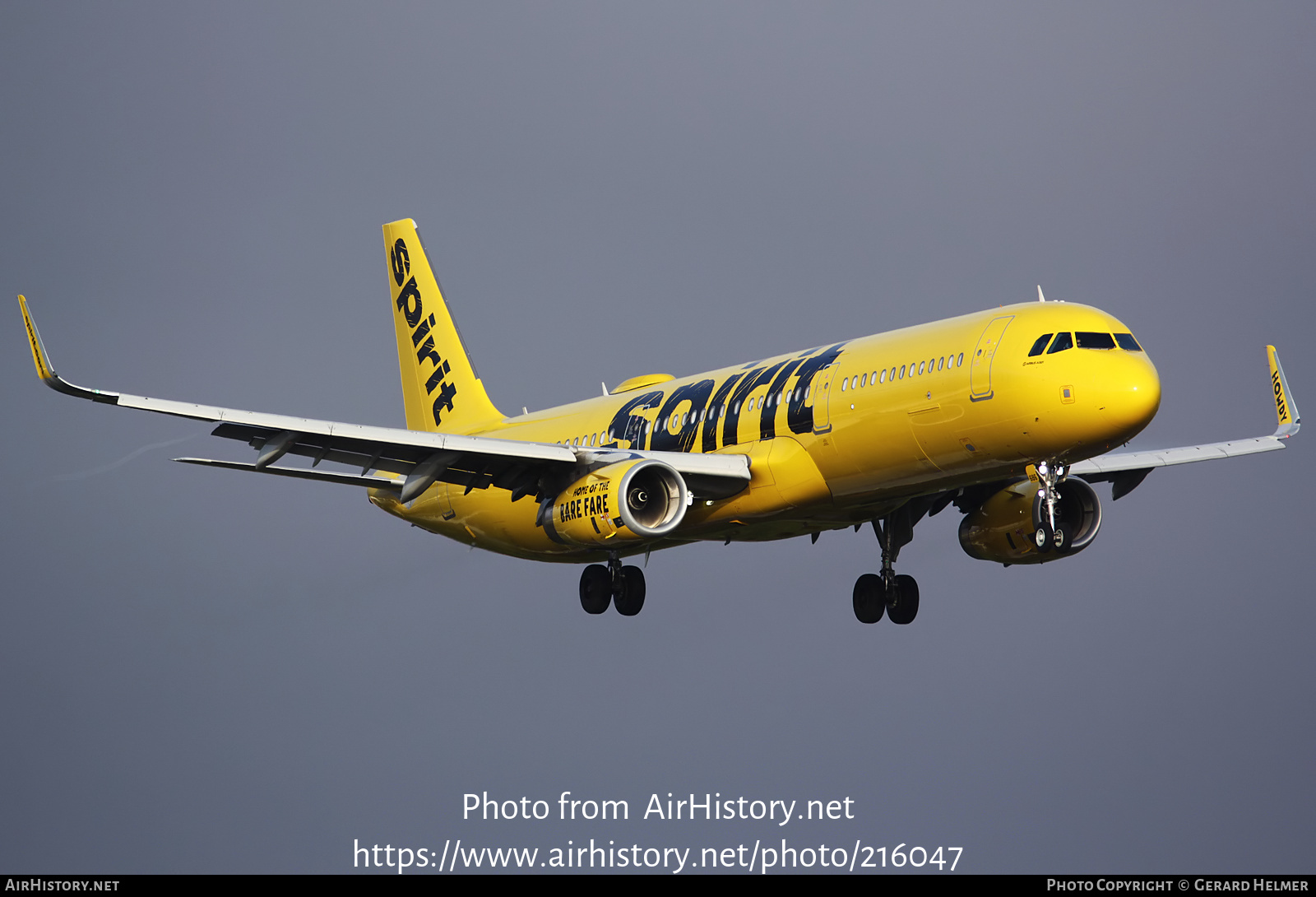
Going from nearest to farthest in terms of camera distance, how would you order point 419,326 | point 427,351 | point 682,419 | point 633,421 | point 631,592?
point 682,419, point 633,421, point 631,592, point 427,351, point 419,326

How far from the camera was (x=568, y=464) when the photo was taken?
37.9 m

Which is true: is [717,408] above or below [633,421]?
below

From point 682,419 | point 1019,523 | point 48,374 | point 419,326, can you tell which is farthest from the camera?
point 419,326

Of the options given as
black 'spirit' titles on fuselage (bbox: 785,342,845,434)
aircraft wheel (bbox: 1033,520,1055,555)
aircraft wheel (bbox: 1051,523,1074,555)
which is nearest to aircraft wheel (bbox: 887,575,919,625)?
aircraft wheel (bbox: 1051,523,1074,555)

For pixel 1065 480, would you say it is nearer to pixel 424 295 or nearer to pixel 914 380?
pixel 914 380

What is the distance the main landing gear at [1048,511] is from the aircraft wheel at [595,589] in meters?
12.9

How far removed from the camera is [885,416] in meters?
34.8

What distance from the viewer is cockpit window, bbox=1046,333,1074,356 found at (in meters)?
32.8

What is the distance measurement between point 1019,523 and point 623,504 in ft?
34.3

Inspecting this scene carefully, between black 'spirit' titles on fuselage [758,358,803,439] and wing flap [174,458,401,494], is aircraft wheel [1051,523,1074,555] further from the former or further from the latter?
wing flap [174,458,401,494]

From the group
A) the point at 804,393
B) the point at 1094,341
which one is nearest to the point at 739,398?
the point at 804,393

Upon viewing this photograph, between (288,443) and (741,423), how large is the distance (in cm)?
1018

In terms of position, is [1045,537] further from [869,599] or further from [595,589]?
[595,589]

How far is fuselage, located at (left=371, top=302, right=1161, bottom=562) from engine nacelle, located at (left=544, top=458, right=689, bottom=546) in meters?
1.65
